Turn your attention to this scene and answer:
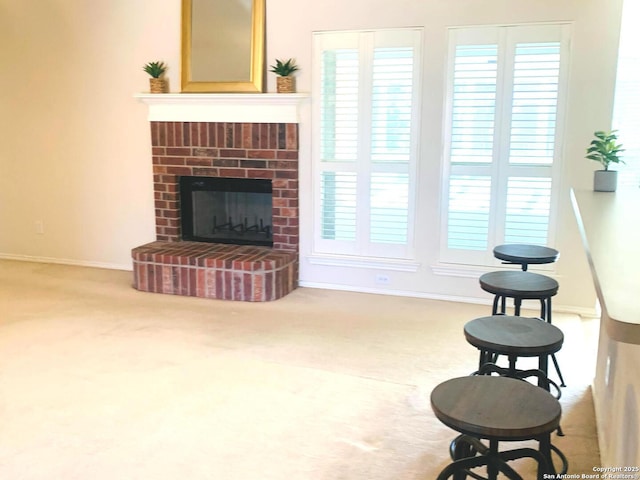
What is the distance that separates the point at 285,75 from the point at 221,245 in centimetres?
156

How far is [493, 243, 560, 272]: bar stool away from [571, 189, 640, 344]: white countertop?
1.10ft

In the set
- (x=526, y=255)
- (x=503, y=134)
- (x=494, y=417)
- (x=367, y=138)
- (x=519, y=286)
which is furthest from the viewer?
(x=367, y=138)

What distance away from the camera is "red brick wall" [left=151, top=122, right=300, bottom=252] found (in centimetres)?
507

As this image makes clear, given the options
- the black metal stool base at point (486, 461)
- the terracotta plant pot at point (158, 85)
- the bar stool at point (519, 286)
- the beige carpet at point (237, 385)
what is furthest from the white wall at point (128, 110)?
the black metal stool base at point (486, 461)

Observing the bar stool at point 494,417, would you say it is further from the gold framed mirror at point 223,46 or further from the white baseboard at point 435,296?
the gold framed mirror at point 223,46

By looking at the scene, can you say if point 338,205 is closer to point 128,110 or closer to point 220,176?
point 220,176

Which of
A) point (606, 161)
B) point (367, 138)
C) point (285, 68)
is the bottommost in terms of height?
point (606, 161)

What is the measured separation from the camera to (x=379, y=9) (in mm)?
4660

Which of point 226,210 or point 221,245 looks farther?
point 226,210

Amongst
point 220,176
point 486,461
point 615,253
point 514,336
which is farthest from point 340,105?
point 486,461

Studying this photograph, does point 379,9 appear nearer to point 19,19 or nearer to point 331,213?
point 331,213

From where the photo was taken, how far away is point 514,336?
219 cm

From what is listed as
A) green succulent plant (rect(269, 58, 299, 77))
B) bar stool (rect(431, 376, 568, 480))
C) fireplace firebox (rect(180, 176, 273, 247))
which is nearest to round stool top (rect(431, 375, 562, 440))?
bar stool (rect(431, 376, 568, 480))

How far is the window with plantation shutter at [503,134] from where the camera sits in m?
4.35
